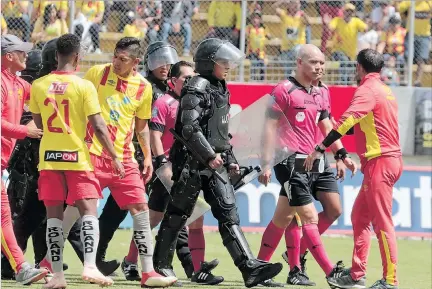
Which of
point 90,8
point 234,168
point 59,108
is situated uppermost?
point 90,8

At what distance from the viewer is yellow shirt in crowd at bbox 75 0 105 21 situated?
16.7 m

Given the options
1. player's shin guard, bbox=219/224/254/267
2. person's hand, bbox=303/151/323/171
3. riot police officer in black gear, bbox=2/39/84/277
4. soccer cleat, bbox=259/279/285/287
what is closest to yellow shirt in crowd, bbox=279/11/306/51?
riot police officer in black gear, bbox=2/39/84/277

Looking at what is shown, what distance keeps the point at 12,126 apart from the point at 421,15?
10436mm

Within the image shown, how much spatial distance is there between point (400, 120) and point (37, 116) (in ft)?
33.9

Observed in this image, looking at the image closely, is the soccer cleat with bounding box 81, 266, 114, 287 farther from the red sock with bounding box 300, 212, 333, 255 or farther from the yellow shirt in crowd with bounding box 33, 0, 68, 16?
the yellow shirt in crowd with bounding box 33, 0, 68, 16

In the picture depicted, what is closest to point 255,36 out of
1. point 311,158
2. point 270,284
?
point 270,284

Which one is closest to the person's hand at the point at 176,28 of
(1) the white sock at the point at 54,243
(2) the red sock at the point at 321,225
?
(2) the red sock at the point at 321,225

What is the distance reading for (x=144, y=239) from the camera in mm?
8734

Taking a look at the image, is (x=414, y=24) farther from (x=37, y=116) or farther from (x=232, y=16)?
(x=37, y=116)

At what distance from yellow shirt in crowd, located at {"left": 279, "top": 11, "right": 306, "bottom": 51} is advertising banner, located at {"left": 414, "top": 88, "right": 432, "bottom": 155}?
83.1 inches

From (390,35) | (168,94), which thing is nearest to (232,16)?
(390,35)

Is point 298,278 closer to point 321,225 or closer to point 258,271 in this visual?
point 321,225

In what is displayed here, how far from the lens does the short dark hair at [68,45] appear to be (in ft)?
27.0

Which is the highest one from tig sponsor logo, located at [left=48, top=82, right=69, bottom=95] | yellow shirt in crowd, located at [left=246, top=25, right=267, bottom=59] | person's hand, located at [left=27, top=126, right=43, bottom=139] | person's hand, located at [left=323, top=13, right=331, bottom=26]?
person's hand, located at [left=323, top=13, right=331, bottom=26]
